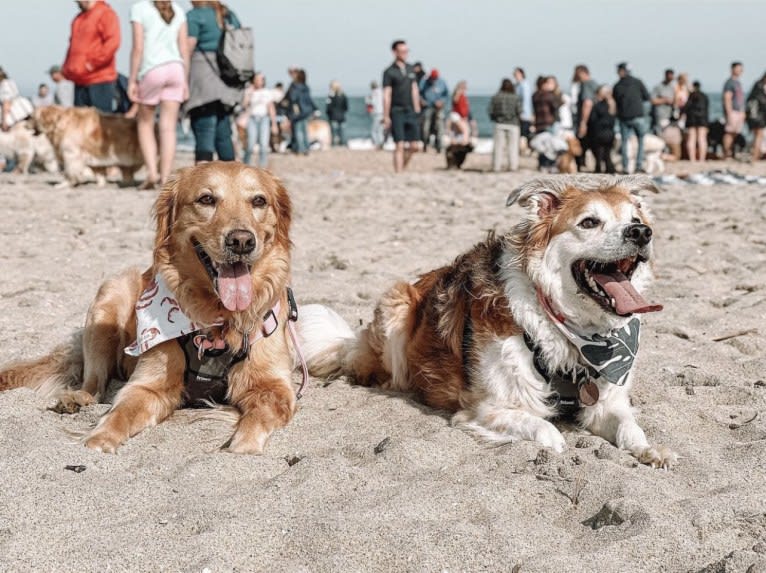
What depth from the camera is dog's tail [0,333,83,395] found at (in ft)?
15.3

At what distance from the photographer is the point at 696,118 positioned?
2169 centimetres

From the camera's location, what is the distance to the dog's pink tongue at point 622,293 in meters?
3.99

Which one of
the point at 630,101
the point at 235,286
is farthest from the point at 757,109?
the point at 235,286

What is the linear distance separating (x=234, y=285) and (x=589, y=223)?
1.76 meters

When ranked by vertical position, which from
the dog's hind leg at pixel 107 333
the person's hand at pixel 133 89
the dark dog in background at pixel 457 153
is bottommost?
the dog's hind leg at pixel 107 333

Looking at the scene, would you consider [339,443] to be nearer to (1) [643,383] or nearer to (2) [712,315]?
(1) [643,383]

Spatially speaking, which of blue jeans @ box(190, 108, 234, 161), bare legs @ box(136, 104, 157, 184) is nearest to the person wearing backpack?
blue jeans @ box(190, 108, 234, 161)

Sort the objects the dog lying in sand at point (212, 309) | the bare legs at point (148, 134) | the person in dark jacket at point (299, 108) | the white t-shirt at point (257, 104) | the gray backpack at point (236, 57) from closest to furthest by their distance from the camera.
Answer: the dog lying in sand at point (212, 309), the gray backpack at point (236, 57), the bare legs at point (148, 134), the white t-shirt at point (257, 104), the person in dark jacket at point (299, 108)

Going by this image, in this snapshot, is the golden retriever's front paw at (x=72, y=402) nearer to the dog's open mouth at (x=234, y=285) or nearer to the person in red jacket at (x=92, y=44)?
the dog's open mouth at (x=234, y=285)

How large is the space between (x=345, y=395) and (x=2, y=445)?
1865mm

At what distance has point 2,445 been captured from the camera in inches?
146

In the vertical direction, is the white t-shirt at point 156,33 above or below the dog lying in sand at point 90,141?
above

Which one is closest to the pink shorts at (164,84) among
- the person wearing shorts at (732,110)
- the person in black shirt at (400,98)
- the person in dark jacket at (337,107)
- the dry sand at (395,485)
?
the dry sand at (395,485)

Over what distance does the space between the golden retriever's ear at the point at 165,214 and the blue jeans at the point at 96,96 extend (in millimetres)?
9137
